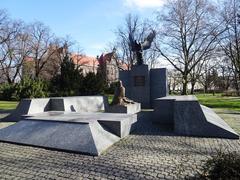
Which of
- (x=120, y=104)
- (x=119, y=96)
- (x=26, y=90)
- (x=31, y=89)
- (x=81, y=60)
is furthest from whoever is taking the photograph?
(x=81, y=60)

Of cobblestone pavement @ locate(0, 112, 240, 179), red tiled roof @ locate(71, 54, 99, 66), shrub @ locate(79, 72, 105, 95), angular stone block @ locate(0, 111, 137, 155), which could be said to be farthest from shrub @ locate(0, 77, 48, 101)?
cobblestone pavement @ locate(0, 112, 240, 179)

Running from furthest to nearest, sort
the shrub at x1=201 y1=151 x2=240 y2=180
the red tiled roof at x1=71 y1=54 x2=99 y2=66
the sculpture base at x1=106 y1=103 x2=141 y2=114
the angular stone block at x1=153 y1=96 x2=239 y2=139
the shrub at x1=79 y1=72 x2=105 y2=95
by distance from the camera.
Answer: the red tiled roof at x1=71 y1=54 x2=99 y2=66 < the shrub at x1=79 y1=72 x2=105 y2=95 < the sculpture base at x1=106 y1=103 x2=141 y2=114 < the angular stone block at x1=153 y1=96 x2=239 y2=139 < the shrub at x1=201 y1=151 x2=240 y2=180

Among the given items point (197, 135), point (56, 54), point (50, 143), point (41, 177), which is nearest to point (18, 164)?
point (41, 177)

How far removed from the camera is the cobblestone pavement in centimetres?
462

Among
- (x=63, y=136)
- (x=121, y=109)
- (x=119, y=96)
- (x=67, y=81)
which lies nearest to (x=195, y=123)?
(x=63, y=136)

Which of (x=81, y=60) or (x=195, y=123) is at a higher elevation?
(x=81, y=60)

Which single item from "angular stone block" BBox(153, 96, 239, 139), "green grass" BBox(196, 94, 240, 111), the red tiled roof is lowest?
"green grass" BBox(196, 94, 240, 111)

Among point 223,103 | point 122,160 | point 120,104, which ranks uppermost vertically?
point 120,104

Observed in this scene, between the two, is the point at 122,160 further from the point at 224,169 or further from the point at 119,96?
the point at 119,96

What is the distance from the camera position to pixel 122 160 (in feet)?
17.9

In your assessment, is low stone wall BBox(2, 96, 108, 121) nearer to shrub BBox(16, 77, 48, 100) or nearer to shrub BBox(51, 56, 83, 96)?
shrub BBox(51, 56, 83, 96)

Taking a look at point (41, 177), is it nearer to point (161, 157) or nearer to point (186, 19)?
point (161, 157)

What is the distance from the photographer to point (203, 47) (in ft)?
101

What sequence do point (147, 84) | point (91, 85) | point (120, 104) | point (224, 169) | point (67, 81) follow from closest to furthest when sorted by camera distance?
point (224, 169) → point (120, 104) → point (147, 84) → point (67, 81) → point (91, 85)
